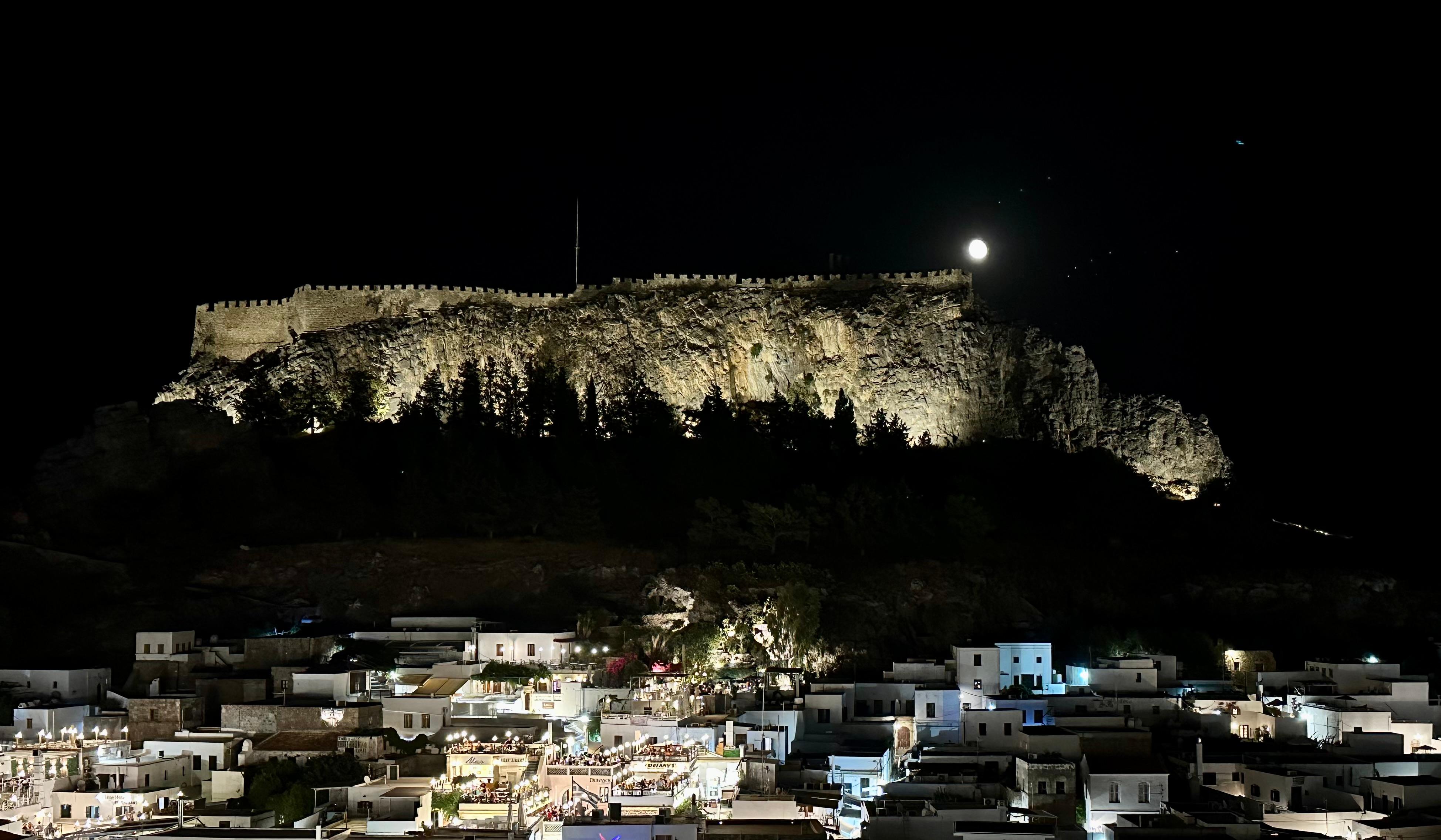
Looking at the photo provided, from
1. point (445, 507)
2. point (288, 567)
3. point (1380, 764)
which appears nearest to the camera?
point (1380, 764)

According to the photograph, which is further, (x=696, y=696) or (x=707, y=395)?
(x=707, y=395)

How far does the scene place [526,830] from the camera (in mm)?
20188

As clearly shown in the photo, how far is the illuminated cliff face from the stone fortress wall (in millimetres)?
380

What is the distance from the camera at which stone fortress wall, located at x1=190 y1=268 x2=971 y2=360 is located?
48.8m

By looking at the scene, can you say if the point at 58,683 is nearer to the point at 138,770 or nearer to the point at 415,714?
the point at 138,770

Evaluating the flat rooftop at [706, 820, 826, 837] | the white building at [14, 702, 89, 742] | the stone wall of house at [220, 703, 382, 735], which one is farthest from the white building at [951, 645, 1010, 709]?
the white building at [14, 702, 89, 742]

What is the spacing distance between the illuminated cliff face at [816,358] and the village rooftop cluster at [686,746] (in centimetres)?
1172

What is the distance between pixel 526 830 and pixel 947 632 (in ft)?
56.1

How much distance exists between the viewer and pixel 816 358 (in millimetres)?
47344

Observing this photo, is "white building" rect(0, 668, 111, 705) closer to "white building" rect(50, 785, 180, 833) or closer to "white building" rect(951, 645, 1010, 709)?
"white building" rect(50, 785, 180, 833)

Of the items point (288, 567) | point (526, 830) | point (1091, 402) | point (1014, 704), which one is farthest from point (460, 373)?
point (526, 830)

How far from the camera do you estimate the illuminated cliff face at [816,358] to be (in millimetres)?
45500

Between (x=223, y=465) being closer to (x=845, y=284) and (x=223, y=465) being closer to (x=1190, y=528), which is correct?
(x=845, y=284)

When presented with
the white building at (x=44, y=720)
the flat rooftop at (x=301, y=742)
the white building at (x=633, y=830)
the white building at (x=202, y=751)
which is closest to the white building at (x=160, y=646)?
the white building at (x=44, y=720)
